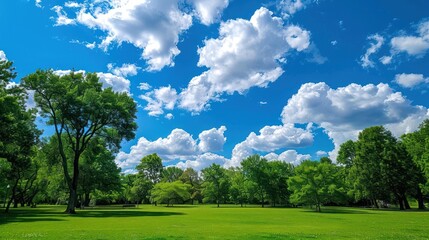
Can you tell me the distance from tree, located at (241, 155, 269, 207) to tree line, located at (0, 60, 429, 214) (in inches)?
12.3

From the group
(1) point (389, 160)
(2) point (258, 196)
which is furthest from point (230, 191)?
(1) point (389, 160)

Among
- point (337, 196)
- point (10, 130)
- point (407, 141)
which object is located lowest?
point (337, 196)

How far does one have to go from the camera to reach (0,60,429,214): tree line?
153 feet

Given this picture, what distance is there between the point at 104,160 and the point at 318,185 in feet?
149

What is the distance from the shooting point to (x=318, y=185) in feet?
218

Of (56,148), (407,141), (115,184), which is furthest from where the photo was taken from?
(407,141)

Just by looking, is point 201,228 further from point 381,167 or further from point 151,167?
point 151,167

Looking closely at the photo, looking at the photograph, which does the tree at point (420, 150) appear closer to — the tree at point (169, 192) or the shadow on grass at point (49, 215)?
the shadow on grass at point (49, 215)

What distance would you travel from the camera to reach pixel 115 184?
66562 mm

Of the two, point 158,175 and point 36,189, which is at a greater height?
point 158,175

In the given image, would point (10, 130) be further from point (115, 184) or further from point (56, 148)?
point (115, 184)

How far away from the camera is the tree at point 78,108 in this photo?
47.9 metres

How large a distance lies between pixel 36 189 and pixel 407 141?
8948 centimetres

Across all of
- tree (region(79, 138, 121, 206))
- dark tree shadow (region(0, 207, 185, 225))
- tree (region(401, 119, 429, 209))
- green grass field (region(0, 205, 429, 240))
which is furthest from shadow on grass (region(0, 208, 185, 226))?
tree (region(401, 119, 429, 209))
